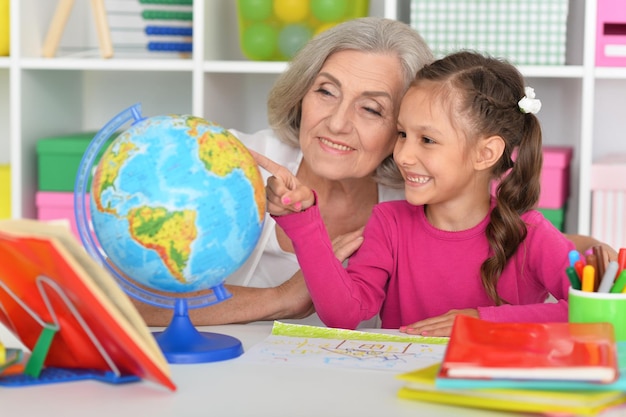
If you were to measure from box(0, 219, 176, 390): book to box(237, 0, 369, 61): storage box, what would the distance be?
5.22 feet

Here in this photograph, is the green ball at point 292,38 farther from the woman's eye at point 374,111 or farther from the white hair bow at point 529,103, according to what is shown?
the white hair bow at point 529,103

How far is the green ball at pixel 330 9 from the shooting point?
2.52 m

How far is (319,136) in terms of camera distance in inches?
73.3

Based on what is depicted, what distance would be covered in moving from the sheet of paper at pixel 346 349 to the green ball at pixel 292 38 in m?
1.35

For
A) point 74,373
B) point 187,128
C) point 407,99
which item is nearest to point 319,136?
point 407,99

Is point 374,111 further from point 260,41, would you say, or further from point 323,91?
point 260,41

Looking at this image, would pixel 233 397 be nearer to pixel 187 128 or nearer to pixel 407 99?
pixel 187 128

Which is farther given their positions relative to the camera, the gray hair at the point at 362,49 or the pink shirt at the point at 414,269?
the gray hair at the point at 362,49

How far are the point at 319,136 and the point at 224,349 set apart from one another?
770mm

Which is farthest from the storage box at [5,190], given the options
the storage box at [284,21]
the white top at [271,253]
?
the white top at [271,253]

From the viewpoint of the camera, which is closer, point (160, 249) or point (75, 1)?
point (160, 249)

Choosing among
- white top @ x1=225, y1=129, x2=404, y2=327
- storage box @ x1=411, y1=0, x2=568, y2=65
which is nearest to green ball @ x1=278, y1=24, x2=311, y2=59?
storage box @ x1=411, y1=0, x2=568, y2=65

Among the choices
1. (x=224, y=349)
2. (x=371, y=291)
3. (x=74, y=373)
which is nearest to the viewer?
(x=74, y=373)

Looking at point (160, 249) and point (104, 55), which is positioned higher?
point (104, 55)
